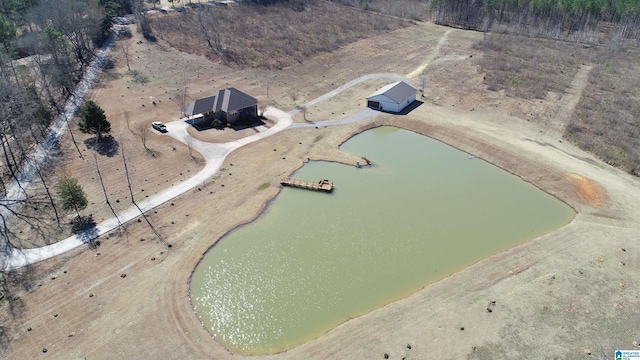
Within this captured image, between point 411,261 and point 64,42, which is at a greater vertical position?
point 64,42

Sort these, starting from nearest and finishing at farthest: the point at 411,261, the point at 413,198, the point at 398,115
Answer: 1. the point at 411,261
2. the point at 413,198
3. the point at 398,115

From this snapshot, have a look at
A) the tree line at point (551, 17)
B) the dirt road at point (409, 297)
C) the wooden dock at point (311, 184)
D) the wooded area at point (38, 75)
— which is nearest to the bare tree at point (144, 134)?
the dirt road at point (409, 297)

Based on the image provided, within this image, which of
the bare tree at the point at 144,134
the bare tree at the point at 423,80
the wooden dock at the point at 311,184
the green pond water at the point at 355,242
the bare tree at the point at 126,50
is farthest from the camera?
the bare tree at the point at 126,50

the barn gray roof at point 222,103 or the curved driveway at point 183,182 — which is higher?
the barn gray roof at point 222,103

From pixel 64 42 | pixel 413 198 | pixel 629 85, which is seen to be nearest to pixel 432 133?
pixel 413 198

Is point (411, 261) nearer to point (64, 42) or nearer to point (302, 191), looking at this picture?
point (302, 191)

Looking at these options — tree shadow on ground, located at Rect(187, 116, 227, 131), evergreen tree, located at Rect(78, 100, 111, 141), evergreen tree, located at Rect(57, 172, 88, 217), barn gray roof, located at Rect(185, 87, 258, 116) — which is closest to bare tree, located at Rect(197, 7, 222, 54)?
barn gray roof, located at Rect(185, 87, 258, 116)

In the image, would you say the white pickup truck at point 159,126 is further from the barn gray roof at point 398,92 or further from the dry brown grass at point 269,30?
the barn gray roof at point 398,92
